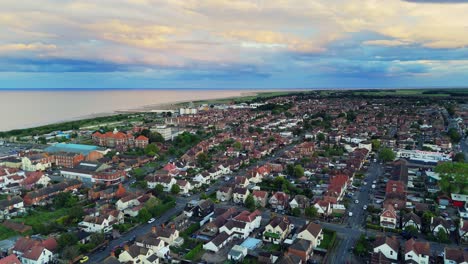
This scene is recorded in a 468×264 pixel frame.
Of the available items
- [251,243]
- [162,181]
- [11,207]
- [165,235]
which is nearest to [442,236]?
[251,243]

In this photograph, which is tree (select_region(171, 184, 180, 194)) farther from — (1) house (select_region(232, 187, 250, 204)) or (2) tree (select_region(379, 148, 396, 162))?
(2) tree (select_region(379, 148, 396, 162))

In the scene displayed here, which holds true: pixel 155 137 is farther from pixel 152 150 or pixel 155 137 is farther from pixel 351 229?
pixel 351 229

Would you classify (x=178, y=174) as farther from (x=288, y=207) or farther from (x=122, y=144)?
(x=122, y=144)

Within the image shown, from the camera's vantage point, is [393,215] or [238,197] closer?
[393,215]

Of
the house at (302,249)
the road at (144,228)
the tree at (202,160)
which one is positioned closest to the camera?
the house at (302,249)

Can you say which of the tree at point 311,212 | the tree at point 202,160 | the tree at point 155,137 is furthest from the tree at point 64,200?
the tree at point 155,137

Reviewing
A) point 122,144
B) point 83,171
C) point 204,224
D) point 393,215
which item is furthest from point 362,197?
point 122,144

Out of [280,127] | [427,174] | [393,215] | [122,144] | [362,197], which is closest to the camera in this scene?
[393,215]

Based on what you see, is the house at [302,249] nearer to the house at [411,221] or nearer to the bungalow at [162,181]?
the house at [411,221]
